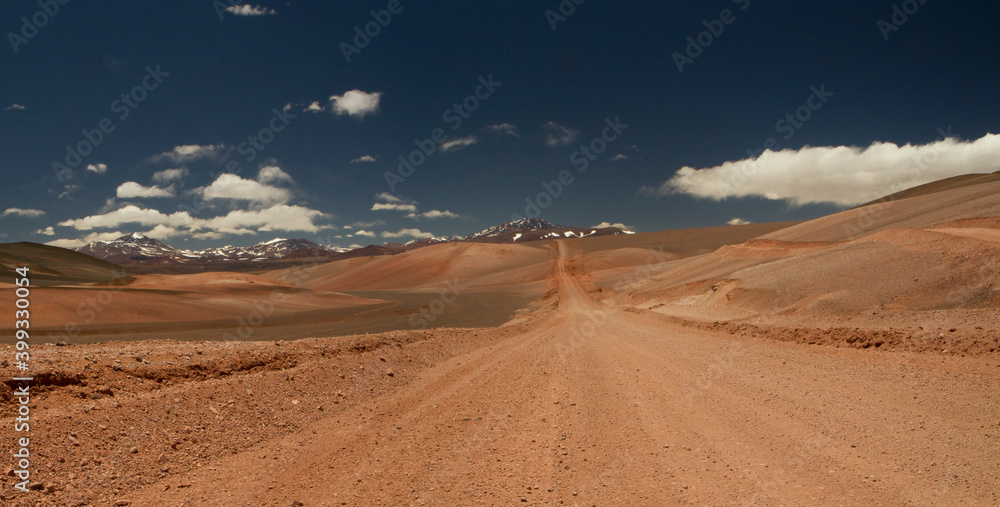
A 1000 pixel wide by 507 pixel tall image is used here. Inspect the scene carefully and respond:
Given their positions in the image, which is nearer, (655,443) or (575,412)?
(655,443)

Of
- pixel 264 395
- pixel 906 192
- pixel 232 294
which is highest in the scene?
pixel 906 192

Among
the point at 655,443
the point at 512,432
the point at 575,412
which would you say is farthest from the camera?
the point at 575,412

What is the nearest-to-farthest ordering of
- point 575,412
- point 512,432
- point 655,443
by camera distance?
point 655,443 → point 512,432 → point 575,412

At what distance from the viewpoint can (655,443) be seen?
5875 mm

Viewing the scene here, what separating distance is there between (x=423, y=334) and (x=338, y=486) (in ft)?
36.8

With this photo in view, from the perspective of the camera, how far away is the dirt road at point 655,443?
4652 mm

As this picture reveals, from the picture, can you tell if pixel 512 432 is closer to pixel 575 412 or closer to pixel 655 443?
pixel 575 412

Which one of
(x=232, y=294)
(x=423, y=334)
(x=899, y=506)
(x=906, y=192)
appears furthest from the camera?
(x=906, y=192)

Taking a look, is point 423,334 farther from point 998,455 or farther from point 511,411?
point 998,455

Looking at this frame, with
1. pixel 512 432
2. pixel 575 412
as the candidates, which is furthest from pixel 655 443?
pixel 512 432

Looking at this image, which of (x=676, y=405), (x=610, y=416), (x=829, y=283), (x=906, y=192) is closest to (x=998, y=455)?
(x=676, y=405)

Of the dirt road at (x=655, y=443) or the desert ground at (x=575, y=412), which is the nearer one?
the dirt road at (x=655, y=443)

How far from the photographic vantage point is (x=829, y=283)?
17969 millimetres

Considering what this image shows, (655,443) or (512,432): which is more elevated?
(512,432)
